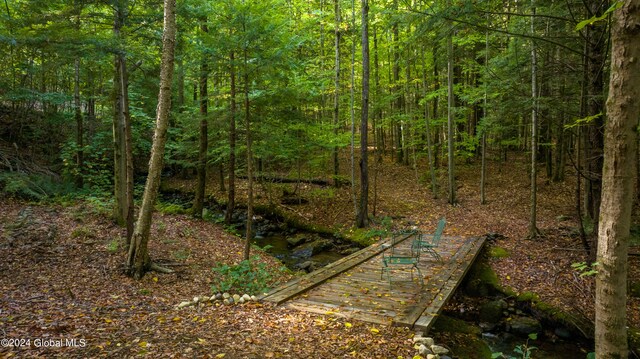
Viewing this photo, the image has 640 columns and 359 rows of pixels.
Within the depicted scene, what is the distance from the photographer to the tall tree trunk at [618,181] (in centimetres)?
270

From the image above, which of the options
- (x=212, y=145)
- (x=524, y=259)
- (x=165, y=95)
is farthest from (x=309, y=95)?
(x=524, y=259)

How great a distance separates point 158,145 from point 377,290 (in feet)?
16.0

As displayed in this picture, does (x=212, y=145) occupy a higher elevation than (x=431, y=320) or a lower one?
higher

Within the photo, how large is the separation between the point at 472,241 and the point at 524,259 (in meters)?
1.48

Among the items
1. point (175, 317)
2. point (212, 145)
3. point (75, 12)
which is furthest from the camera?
point (212, 145)

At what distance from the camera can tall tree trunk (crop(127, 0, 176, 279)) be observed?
252 inches

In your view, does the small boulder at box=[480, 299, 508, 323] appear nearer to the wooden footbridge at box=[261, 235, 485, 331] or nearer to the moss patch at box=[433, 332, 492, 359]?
the wooden footbridge at box=[261, 235, 485, 331]

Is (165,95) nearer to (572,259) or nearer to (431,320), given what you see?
(431,320)

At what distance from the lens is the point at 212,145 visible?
1439 centimetres

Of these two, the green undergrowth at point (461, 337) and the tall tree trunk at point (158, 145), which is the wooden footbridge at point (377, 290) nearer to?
the green undergrowth at point (461, 337)

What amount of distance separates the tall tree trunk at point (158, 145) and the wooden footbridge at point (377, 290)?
2863 mm

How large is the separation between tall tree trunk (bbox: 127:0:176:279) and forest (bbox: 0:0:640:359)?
0.04 meters

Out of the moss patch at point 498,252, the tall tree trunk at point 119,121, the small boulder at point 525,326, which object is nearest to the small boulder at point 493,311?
the small boulder at point 525,326

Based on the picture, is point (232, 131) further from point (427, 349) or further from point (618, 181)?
point (618, 181)
